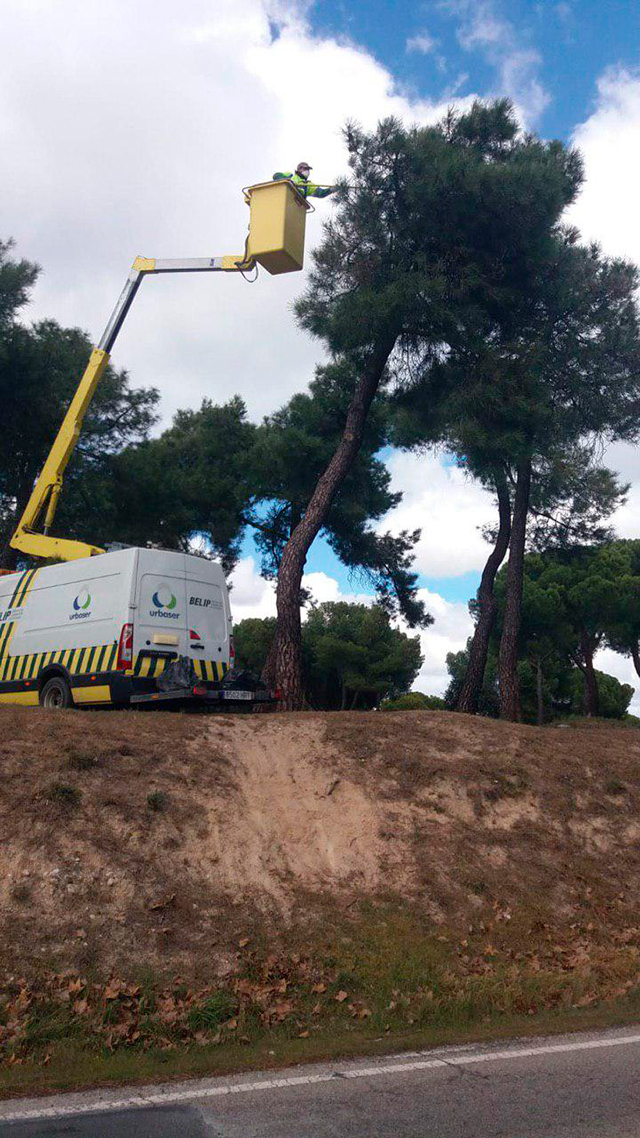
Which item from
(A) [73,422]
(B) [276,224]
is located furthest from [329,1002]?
(A) [73,422]

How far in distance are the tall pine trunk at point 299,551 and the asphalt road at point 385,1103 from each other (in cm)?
930

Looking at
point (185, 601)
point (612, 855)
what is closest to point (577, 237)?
point (185, 601)

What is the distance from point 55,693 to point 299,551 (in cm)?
533

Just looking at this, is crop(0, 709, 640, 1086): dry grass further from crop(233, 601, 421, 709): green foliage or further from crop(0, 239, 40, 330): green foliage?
crop(233, 601, 421, 709): green foliage

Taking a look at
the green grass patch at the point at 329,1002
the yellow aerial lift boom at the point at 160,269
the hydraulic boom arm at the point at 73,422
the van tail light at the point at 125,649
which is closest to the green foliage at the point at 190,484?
the yellow aerial lift boom at the point at 160,269

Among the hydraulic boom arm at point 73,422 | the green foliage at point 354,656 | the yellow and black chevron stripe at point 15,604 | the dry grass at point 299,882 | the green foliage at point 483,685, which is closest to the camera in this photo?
the dry grass at point 299,882

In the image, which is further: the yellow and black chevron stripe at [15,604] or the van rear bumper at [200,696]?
the yellow and black chevron stripe at [15,604]

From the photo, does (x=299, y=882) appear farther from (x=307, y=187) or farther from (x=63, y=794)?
(x=307, y=187)

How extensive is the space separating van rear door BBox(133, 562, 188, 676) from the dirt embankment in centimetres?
148

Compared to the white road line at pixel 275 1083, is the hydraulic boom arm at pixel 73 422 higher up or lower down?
higher up

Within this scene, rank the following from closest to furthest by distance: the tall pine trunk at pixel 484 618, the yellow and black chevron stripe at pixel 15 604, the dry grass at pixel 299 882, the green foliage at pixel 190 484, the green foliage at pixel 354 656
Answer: the dry grass at pixel 299 882
the yellow and black chevron stripe at pixel 15 604
the tall pine trunk at pixel 484 618
the green foliage at pixel 190 484
the green foliage at pixel 354 656

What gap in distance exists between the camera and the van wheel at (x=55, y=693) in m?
13.5

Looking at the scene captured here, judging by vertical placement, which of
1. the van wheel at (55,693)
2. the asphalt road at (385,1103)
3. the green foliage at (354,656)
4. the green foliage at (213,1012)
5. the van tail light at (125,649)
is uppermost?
the green foliage at (354,656)

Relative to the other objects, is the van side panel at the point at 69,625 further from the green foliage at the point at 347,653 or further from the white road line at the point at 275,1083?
the green foliage at the point at 347,653
